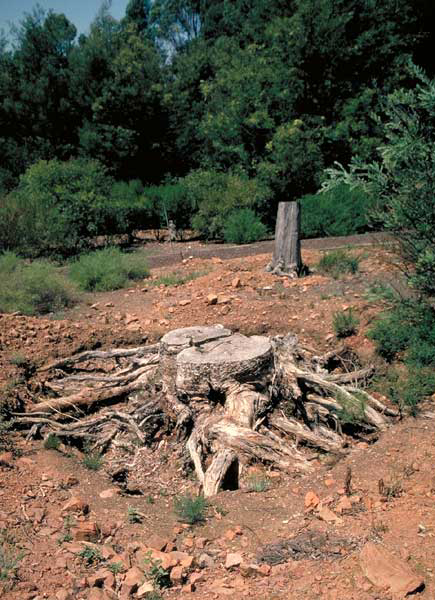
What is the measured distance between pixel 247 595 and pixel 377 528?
85 cm

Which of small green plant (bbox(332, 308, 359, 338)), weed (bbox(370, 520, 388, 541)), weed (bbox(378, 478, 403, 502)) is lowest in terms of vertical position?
weed (bbox(378, 478, 403, 502))

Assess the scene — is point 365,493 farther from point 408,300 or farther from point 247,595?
point 408,300

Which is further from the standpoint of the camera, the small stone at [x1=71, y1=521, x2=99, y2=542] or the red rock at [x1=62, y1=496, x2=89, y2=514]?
the red rock at [x1=62, y1=496, x2=89, y2=514]

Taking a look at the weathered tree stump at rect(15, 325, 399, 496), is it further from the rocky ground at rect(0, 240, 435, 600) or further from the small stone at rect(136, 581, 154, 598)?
the small stone at rect(136, 581, 154, 598)

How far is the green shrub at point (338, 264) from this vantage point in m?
8.64

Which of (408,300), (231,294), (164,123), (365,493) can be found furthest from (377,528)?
(164,123)

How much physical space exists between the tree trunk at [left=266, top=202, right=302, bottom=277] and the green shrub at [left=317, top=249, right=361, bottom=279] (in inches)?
18.5

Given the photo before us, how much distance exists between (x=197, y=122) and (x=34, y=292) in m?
18.0

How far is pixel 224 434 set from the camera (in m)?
4.30

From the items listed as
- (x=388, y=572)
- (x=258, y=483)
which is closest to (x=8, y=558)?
(x=258, y=483)

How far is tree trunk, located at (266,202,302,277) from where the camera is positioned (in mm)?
8617

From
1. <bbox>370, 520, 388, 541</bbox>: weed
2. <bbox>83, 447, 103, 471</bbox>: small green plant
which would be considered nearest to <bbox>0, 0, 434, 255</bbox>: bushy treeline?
<bbox>83, 447, 103, 471</bbox>: small green plant

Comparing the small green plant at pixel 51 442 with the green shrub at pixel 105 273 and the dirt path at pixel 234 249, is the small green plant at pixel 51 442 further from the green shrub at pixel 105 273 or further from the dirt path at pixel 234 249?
the dirt path at pixel 234 249

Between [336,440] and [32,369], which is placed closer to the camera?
[336,440]
